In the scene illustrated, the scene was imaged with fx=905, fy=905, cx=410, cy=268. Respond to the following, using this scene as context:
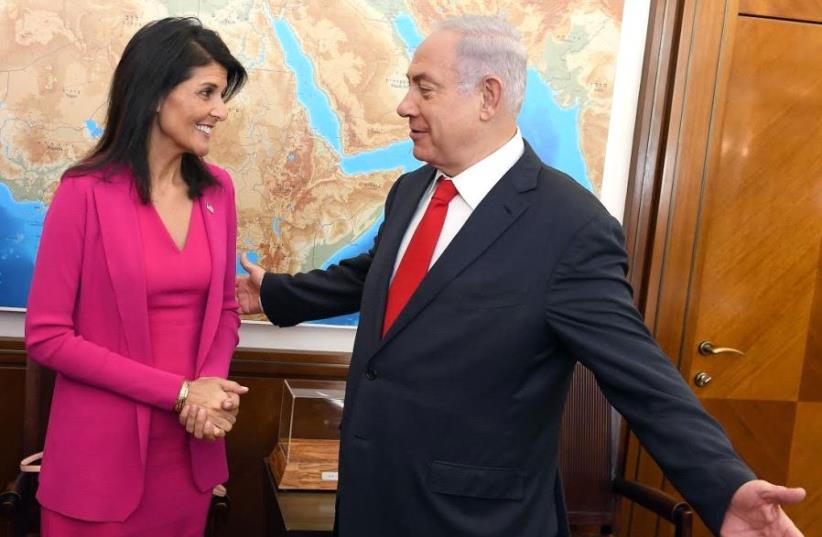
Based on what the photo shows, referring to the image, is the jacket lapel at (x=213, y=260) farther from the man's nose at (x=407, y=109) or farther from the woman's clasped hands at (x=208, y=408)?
the man's nose at (x=407, y=109)

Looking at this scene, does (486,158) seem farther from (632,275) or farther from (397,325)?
(632,275)

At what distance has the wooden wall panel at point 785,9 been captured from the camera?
11.0 ft

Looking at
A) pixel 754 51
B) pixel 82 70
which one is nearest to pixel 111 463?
pixel 82 70

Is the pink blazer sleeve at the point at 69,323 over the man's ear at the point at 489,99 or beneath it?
beneath

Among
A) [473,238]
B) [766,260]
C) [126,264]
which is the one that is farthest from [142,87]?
[766,260]

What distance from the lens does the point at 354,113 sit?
10.5 ft

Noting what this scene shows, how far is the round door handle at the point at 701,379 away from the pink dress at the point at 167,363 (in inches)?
81.9

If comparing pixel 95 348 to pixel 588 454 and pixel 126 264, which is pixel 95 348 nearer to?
pixel 126 264

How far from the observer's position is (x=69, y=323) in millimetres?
2141

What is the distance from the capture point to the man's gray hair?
2.08m

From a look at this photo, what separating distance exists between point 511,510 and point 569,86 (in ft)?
6.17

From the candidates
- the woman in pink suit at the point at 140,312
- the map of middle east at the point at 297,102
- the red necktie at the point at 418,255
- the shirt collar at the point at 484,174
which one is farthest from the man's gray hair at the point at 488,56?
the map of middle east at the point at 297,102

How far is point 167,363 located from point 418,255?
70cm

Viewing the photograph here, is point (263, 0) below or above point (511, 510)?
above
